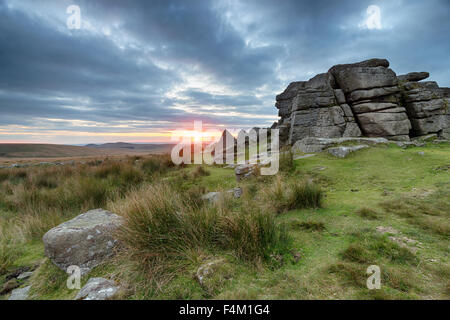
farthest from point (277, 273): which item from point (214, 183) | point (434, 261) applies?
point (214, 183)

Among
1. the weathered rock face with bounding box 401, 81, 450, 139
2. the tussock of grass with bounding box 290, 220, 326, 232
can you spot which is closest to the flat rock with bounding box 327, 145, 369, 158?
the tussock of grass with bounding box 290, 220, 326, 232

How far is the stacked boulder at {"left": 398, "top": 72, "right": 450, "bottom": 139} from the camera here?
12.8 metres

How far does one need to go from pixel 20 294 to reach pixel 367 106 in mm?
17120

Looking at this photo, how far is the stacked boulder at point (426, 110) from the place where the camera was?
12.8 metres

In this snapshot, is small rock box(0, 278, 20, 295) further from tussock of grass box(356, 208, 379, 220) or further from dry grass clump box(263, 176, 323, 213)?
tussock of grass box(356, 208, 379, 220)

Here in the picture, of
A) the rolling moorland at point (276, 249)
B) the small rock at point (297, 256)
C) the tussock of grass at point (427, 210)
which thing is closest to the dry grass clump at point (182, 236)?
the rolling moorland at point (276, 249)

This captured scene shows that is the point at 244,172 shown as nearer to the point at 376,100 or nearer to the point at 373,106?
the point at 373,106

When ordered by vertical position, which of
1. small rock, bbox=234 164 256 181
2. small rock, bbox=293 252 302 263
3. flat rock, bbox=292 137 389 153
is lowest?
small rock, bbox=293 252 302 263

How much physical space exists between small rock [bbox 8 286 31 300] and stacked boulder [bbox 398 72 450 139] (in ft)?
63.9

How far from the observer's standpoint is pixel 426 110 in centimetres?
1302

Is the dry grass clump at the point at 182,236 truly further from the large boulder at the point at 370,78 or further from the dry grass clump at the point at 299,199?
the large boulder at the point at 370,78
